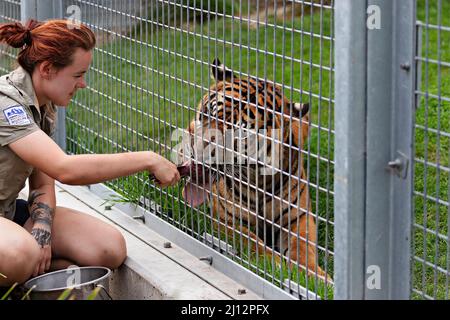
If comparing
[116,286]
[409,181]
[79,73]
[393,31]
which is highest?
[393,31]

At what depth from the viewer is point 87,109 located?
468 centimetres

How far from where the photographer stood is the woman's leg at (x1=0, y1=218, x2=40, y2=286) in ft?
10.5

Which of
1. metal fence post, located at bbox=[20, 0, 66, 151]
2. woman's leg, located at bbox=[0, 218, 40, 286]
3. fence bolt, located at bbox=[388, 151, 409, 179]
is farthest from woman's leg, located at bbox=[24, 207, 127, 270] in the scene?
metal fence post, located at bbox=[20, 0, 66, 151]

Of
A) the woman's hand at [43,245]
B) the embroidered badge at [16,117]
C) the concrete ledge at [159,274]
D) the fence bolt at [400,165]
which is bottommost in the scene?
the concrete ledge at [159,274]

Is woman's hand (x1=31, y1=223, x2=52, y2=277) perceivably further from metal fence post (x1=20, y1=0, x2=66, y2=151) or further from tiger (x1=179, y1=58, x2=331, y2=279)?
metal fence post (x1=20, y1=0, x2=66, y2=151)

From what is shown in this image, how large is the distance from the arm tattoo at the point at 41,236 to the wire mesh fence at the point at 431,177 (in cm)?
136

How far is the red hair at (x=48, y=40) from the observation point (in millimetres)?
3297

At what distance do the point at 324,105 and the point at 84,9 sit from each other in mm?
2246

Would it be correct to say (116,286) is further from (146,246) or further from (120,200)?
(120,200)

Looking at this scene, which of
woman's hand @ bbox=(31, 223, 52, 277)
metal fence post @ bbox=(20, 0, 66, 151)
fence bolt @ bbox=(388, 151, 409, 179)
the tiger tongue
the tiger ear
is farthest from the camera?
metal fence post @ bbox=(20, 0, 66, 151)

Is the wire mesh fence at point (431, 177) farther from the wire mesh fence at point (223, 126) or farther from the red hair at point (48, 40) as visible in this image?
the red hair at point (48, 40)

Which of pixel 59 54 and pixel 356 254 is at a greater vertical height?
pixel 59 54

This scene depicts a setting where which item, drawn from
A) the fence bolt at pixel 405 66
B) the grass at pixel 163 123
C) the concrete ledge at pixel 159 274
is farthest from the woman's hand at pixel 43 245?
the fence bolt at pixel 405 66
